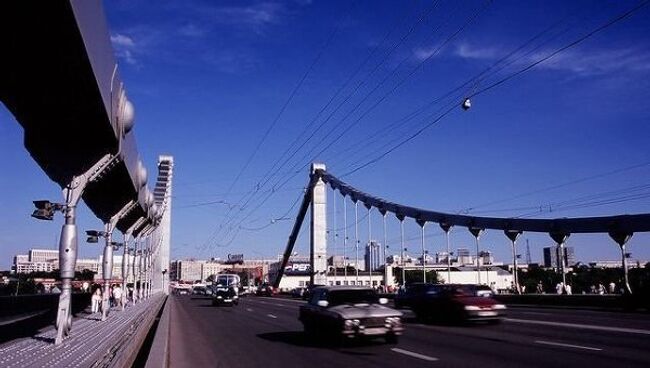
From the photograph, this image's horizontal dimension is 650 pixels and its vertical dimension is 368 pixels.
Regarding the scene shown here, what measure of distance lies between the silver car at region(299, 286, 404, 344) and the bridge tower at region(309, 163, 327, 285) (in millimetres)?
73819

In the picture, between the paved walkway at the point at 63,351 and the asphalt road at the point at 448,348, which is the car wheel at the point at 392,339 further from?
the paved walkway at the point at 63,351

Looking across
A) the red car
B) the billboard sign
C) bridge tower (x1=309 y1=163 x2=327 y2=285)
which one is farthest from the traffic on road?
the billboard sign

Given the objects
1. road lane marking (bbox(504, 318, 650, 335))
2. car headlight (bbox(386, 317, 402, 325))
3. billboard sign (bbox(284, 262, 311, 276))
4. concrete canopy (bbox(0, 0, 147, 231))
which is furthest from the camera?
billboard sign (bbox(284, 262, 311, 276))

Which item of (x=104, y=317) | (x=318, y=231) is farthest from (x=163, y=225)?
(x=104, y=317)

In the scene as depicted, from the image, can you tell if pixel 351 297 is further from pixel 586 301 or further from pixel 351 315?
pixel 586 301

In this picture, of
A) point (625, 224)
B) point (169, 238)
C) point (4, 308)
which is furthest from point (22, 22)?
point (169, 238)

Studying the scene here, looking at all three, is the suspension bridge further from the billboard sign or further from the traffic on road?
the billboard sign

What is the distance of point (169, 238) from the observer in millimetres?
92000

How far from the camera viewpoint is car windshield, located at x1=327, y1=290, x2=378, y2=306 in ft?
53.1

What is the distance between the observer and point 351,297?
16.3m

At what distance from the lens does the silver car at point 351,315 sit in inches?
587

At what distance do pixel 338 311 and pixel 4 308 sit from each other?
40.3ft

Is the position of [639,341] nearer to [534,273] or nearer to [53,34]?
[53,34]

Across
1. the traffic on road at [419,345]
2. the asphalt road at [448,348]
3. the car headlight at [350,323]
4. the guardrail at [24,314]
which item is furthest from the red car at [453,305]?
the guardrail at [24,314]
